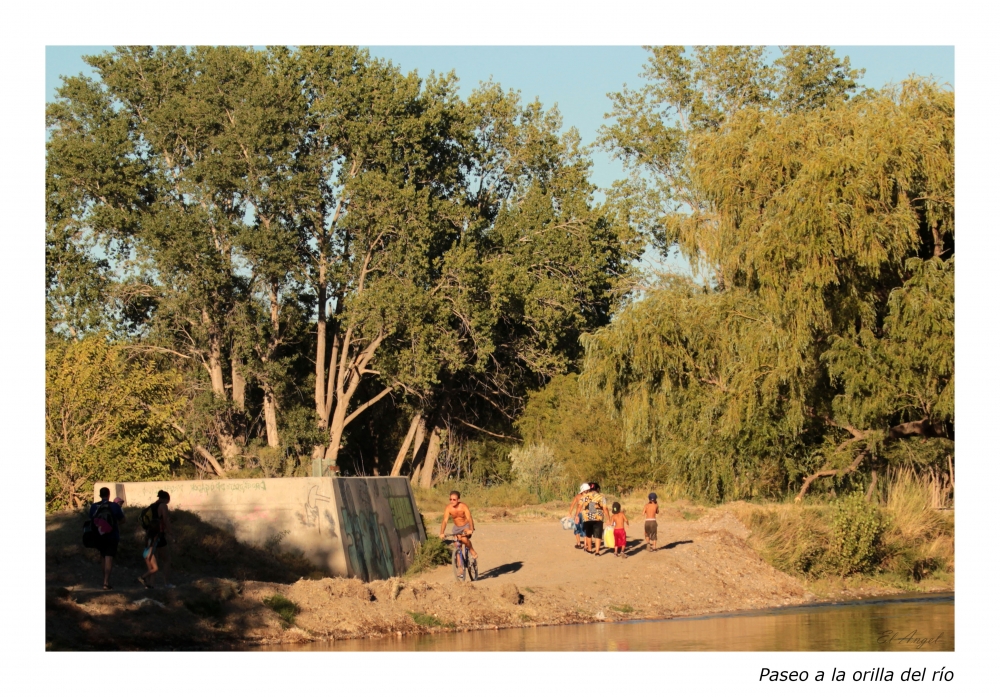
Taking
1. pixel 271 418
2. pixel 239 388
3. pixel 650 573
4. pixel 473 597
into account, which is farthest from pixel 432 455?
pixel 473 597

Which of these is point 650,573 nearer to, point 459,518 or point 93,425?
point 459,518

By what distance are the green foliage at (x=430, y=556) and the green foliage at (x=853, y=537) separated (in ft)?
26.7

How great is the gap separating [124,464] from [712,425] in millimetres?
16064

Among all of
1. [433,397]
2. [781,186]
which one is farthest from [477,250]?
[781,186]

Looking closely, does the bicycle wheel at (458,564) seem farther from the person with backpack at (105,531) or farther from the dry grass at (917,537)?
the dry grass at (917,537)

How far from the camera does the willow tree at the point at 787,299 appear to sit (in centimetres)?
2462

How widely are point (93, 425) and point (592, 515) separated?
15.3 metres

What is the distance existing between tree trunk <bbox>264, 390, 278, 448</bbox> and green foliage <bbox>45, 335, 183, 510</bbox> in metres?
10.9

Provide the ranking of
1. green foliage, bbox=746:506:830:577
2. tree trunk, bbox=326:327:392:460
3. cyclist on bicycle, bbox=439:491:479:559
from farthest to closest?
1. tree trunk, bbox=326:327:392:460
2. green foliage, bbox=746:506:830:577
3. cyclist on bicycle, bbox=439:491:479:559

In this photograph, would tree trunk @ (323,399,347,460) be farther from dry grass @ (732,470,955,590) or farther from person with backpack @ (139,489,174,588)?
person with backpack @ (139,489,174,588)

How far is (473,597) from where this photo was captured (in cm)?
2008

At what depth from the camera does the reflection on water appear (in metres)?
17.0

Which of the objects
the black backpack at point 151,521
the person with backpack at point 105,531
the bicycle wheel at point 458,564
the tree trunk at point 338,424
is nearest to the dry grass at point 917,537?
the bicycle wheel at point 458,564

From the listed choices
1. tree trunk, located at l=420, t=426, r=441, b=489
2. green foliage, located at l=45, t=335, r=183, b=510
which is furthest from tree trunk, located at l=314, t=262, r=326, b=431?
green foliage, located at l=45, t=335, r=183, b=510
